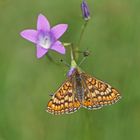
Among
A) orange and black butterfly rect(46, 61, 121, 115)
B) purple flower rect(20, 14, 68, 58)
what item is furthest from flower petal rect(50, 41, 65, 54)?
orange and black butterfly rect(46, 61, 121, 115)

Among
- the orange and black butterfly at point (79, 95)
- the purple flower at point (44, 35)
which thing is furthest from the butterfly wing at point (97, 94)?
the purple flower at point (44, 35)

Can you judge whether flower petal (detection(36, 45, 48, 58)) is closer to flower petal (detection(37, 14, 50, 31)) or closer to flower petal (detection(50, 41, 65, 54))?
flower petal (detection(50, 41, 65, 54))

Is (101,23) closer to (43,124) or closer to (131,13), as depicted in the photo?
(131,13)

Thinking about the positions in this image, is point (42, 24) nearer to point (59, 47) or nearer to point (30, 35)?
point (30, 35)

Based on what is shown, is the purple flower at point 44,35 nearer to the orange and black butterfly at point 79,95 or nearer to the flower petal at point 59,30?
the flower petal at point 59,30

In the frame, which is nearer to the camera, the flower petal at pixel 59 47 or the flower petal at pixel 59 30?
the flower petal at pixel 59 47

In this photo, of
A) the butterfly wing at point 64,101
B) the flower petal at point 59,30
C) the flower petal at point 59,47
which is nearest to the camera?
the butterfly wing at point 64,101

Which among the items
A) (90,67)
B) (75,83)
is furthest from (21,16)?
(75,83)
